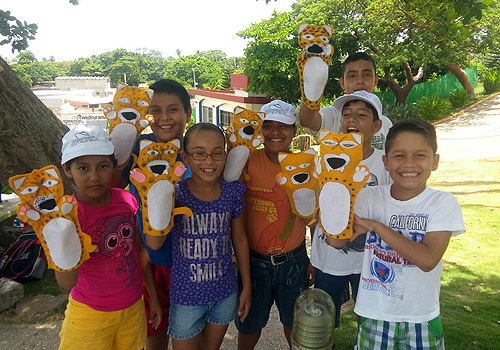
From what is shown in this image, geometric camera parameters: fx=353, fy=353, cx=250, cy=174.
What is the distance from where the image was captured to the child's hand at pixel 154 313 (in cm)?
183

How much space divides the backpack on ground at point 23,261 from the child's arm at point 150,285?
247 cm

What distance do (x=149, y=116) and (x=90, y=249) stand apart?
82 centimetres

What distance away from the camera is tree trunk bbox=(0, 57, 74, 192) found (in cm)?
294

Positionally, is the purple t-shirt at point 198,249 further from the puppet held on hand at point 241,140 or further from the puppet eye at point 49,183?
the puppet eye at point 49,183

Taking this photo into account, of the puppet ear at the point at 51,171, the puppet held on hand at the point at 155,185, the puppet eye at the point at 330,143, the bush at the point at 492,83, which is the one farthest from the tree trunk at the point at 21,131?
the bush at the point at 492,83

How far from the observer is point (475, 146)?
9.54 metres

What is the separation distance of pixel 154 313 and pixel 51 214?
0.84 m

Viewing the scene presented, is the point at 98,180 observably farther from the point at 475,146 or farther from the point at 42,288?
the point at 475,146

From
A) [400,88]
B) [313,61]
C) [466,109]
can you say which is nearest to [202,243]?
[313,61]

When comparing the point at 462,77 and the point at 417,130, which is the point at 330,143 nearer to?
the point at 417,130

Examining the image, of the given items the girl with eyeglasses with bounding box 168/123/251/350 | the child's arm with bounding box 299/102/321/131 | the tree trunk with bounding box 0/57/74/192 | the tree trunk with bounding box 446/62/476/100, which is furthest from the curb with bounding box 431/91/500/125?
the girl with eyeglasses with bounding box 168/123/251/350

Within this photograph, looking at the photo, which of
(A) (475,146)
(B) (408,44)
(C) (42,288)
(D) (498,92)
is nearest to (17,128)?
(C) (42,288)

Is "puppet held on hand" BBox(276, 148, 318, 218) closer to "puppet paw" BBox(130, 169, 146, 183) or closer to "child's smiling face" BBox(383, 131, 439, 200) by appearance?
"child's smiling face" BBox(383, 131, 439, 200)

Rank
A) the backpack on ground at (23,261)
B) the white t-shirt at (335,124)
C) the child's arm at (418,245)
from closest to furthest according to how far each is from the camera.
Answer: the child's arm at (418,245) < the white t-shirt at (335,124) < the backpack on ground at (23,261)
